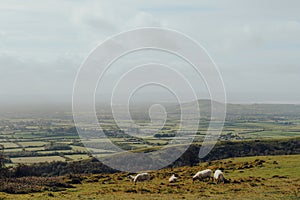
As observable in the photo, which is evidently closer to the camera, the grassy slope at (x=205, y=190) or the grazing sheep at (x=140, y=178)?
the grassy slope at (x=205, y=190)

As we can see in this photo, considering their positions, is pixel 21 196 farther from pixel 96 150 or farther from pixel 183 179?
pixel 96 150

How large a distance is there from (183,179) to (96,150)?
172ft

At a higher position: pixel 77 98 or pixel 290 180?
pixel 77 98

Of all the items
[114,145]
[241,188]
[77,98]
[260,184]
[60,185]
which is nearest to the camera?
[241,188]

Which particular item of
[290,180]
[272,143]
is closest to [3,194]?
[290,180]

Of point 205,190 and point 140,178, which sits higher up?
point 205,190

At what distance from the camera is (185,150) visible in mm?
61875

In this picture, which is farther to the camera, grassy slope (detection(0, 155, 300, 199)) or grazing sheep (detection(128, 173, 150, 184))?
grazing sheep (detection(128, 173, 150, 184))

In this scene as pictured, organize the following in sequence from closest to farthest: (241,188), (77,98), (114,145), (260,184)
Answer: (241,188), (260,184), (77,98), (114,145)

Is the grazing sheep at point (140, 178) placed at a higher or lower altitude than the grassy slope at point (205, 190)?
lower

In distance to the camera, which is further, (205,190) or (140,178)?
(140,178)

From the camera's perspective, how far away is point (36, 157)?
74250 millimetres

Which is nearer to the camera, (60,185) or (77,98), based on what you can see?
(60,185)

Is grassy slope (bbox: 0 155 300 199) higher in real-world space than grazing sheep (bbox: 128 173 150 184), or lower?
higher
